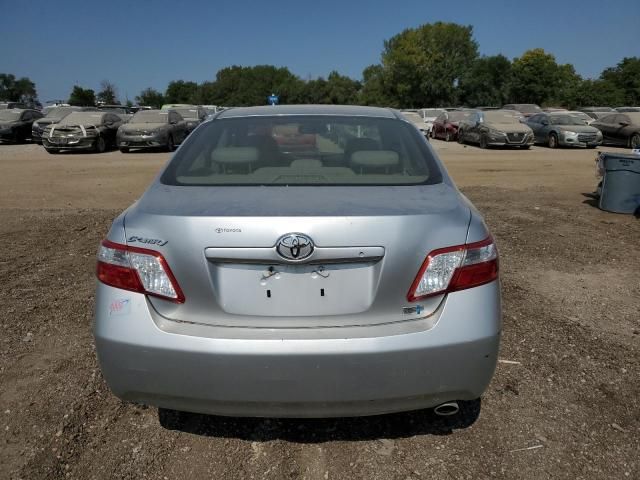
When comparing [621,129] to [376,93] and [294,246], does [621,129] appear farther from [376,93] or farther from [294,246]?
[376,93]

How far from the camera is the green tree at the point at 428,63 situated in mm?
75000

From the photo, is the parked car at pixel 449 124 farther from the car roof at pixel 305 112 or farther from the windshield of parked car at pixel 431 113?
the car roof at pixel 305 112

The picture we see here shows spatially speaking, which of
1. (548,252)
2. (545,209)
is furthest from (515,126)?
(548,252)

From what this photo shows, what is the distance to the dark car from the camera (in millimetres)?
24828

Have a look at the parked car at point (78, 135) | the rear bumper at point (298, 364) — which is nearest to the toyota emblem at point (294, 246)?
the rear bumper at point (298, 364)

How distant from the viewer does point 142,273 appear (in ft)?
7.39

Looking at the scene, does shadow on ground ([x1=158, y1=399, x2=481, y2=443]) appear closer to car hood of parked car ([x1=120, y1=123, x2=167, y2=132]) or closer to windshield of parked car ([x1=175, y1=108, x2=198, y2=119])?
car hood of parked car ([x1=120, y1=123, x2=167, y2=132])

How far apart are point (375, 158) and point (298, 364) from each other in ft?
4.34

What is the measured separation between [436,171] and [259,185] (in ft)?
Result: 3.13

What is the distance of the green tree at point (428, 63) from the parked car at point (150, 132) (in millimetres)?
59625

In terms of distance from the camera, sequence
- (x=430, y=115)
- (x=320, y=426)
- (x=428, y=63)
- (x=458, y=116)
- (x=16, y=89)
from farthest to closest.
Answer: (x=16, y=89), (x=428, y=63), (x=430, y=115), (x=458, y=116), (x=320, y=426)

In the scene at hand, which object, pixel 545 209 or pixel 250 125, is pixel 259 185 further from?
pixel 545 209

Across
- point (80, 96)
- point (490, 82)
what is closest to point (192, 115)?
point (80, 96)

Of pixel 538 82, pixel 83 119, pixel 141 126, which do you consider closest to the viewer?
pixel 141 126
